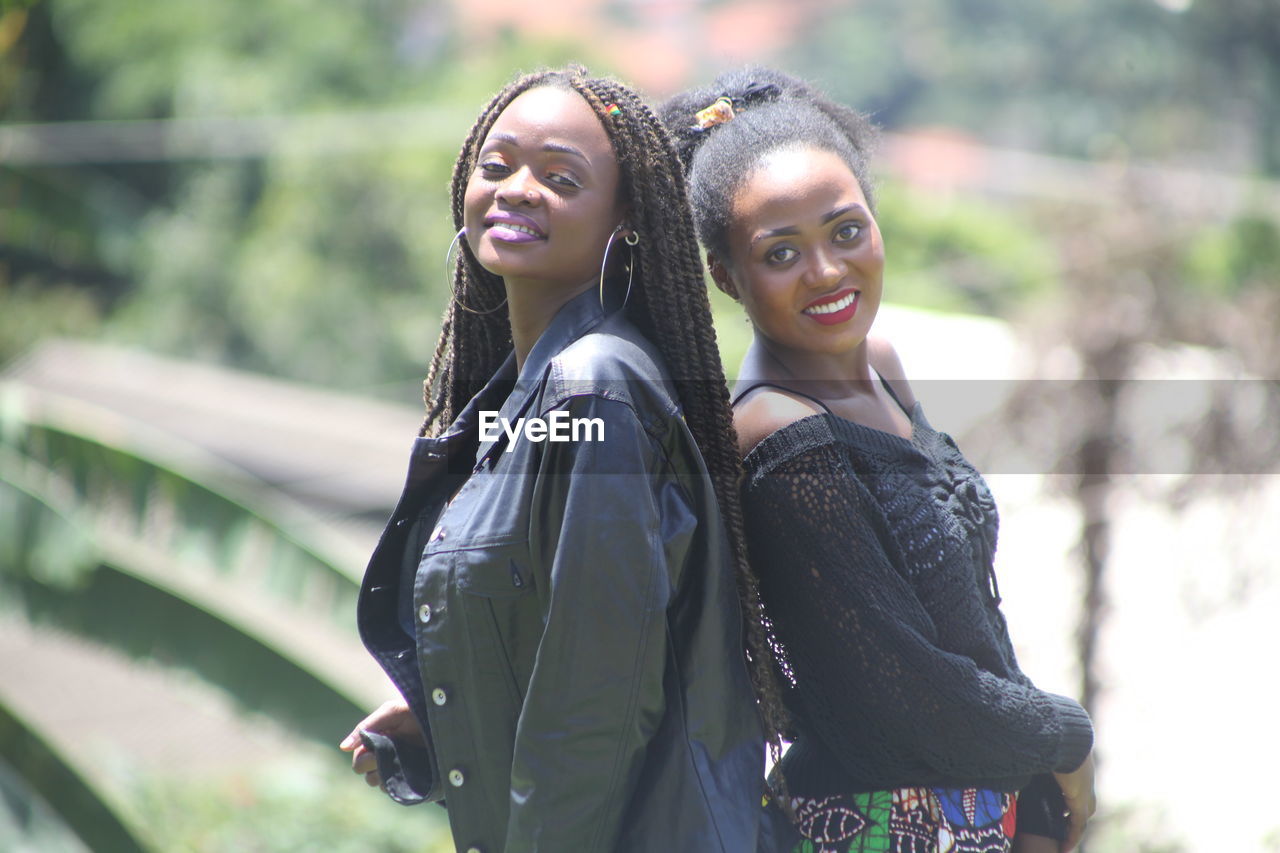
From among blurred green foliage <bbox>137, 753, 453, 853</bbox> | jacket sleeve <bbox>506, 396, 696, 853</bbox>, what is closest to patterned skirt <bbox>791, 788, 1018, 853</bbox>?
jacket sleeve <bbox>506, 396, 696, 853</bbox>

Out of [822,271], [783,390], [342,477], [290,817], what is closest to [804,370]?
[783,390]

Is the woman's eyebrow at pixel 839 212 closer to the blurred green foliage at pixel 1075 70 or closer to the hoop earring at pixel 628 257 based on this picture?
the hoop earring at pixel 628 257

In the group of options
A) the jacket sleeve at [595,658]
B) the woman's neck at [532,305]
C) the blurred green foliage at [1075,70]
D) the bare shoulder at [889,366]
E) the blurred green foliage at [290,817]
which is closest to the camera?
the jacket sleeve at [595,658]

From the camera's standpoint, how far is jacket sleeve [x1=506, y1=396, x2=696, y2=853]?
200 cm

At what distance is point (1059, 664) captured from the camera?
20.3 ft

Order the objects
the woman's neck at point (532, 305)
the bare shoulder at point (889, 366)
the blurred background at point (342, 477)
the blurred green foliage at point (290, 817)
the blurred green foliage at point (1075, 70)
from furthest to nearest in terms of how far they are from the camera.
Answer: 1. the blurred green foliage at point (1075, 70)
2. the blurred green foliage at point (290, 817)
3. the blurred background at point (342, 477)
4. the bare shoulder at point (889, 366)
5. the woman's neck at point (532, 305)

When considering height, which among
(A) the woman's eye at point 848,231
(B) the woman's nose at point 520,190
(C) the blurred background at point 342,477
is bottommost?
(C) the blurred background at point 342,477

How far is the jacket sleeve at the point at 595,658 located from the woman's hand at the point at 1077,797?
841mm

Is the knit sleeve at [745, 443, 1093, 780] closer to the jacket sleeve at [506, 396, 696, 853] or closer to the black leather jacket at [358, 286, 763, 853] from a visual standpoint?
the black leather jacket at [358, 286, 763, 853]

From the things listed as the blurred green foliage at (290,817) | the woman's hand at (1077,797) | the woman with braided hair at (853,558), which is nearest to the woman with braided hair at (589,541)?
the woman with braided hair at (853,558)

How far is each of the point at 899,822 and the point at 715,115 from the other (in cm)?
123

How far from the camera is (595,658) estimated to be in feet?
6.60

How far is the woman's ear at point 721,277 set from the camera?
249 centimetres

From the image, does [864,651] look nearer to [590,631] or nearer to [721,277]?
[590,631]
